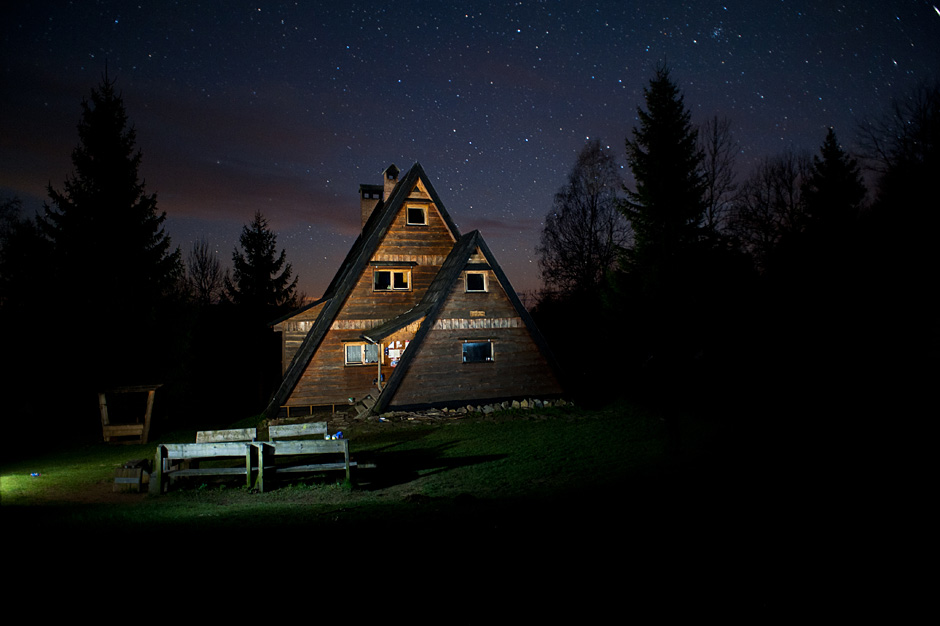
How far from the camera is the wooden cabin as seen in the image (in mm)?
21531

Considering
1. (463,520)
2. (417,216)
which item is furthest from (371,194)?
(463,520)

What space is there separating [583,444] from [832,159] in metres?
30.8

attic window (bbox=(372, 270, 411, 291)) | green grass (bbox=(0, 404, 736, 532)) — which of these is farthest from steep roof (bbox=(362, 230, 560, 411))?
green grass (bbox=(0, 404, 736, 532))

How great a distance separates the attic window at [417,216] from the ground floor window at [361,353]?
6392mm

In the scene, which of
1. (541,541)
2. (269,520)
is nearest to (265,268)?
(269,520)

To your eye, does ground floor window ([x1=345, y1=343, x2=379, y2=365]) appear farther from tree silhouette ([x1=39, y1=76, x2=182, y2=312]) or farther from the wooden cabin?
tree silhouette ([x1=39, y1=76, x2=182, y2=312])

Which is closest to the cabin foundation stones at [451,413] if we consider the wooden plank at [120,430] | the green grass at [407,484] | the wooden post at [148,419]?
the green grass at [407,484]

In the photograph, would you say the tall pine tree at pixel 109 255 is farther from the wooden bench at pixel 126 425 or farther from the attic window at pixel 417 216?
the attic window at pixel 417 216

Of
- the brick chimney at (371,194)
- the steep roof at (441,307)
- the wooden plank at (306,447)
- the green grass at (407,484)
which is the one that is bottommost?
the green grass at (407,484)

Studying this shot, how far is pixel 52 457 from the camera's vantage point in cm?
1602

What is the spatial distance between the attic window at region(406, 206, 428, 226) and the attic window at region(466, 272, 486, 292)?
14.3 ft

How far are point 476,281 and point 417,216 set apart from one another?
5.05m

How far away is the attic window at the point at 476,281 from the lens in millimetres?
22625

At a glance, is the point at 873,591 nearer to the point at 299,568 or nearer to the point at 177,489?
the point at 299,568
